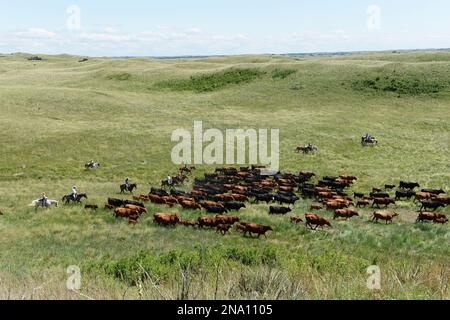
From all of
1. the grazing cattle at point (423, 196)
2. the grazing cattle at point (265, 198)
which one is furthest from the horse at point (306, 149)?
the grazing cattle at point (423, 196)

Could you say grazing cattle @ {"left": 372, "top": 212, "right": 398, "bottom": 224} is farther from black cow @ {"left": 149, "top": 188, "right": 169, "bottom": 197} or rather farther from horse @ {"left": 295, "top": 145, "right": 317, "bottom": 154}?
horse @ {"left": 295, "top": 145, "right": 317, "bottom": 154}

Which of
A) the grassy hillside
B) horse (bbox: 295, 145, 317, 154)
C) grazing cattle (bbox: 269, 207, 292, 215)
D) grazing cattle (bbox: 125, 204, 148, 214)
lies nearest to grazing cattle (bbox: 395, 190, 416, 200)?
the grassy hillside

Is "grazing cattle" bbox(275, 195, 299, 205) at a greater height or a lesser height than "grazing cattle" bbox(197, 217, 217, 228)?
lesser

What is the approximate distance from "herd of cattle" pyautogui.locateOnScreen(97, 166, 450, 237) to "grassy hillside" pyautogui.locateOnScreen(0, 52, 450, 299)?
0.84 metres

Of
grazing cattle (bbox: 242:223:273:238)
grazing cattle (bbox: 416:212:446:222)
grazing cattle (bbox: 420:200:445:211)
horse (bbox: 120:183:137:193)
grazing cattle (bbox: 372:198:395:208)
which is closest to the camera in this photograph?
grazing cattle (bbox: 242:223:273:238)

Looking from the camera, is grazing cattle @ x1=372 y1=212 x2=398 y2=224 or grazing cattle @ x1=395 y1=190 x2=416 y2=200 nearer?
grazing cattle @ x1=372 y1=212 x2=398 y2=224

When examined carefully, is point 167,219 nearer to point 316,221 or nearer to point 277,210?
point 277,210

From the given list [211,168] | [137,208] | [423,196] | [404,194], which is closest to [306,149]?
[211,168]

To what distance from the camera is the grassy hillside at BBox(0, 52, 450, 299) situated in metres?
7.40

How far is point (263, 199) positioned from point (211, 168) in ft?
36.6

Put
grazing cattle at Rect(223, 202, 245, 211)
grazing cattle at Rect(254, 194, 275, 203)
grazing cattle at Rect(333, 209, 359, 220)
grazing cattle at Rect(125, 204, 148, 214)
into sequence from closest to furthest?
grazing cattle at Rect(333, 209, 359, 220) < grazing cattle at Rect(125, 204, 148, 214) < grazing cattle at Rect(223, 202, 245, 211) < grazing cattle at Rect(254, 194, 275, 203)

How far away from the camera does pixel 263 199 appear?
30.0 metres

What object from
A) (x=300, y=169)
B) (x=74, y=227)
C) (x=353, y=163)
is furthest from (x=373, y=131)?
(x=74, y=227)
